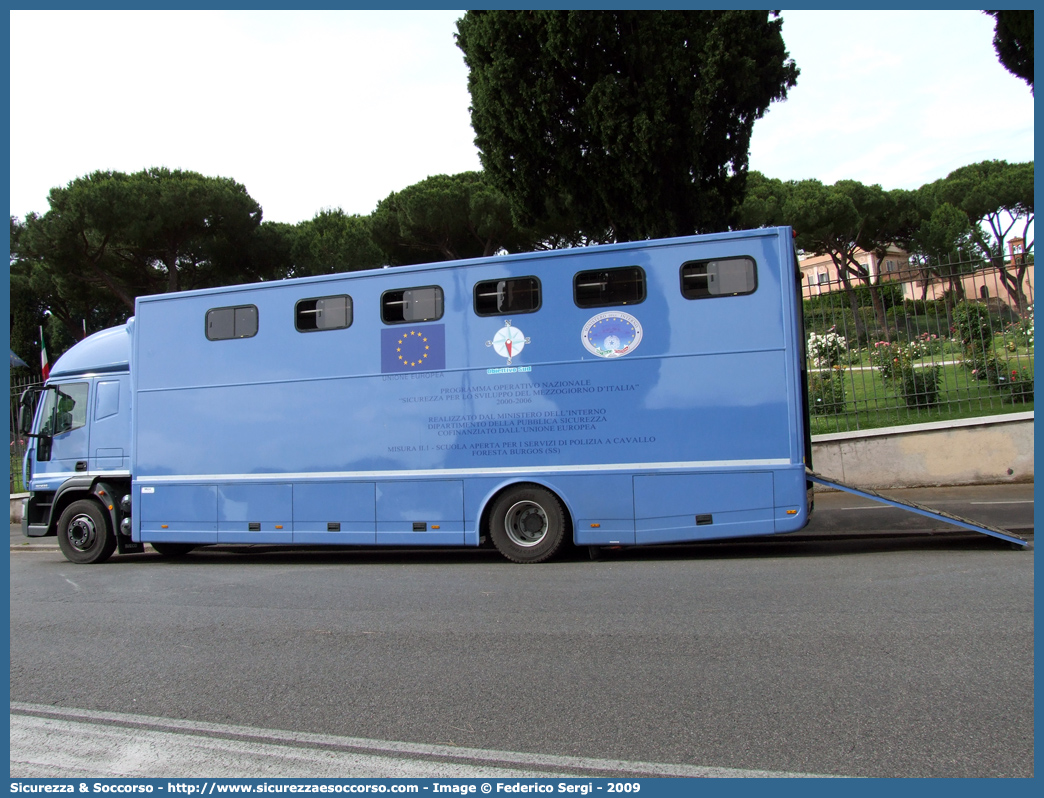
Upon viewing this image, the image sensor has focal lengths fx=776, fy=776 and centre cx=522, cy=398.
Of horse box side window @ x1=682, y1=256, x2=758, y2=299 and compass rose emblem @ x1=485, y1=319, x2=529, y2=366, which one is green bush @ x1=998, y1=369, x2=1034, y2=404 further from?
compass rose emblem @ x1=485, y1=319, x2=529, y2=366

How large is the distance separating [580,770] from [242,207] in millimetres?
26392

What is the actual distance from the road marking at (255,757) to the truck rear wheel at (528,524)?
190 inches

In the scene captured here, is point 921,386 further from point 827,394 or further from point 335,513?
point 335,513

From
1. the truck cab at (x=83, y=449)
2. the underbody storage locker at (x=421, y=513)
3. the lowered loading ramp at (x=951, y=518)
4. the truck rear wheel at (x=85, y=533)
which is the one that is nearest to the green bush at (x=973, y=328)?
the lowered loading ramp at (x=951, y=518)

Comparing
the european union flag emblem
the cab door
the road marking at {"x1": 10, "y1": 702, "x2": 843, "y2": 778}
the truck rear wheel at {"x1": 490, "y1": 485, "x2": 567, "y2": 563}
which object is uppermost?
the european union flag emblem

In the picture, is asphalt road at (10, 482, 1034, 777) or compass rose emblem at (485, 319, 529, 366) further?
compass rose emblem at (485, 319, 529, 366)

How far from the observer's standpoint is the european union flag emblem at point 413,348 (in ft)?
28.6

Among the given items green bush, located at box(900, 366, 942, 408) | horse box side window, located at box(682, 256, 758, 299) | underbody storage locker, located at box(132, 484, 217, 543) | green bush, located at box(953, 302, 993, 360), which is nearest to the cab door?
underbody storage locker, located at box(132, 484, 217, 543)

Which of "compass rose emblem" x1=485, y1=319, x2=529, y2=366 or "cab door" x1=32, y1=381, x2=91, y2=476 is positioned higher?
"compass rose emblem" x1=485, y1=319, x2=529, y2=366

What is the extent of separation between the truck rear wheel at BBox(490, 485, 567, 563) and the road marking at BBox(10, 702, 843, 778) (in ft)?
15.8

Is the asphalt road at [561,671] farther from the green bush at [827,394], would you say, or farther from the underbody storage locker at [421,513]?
the green bush at [827,394]

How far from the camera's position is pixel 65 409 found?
34.4ft

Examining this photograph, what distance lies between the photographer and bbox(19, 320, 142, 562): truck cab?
10195 mm

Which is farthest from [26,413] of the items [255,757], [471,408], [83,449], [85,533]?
[255,757]
